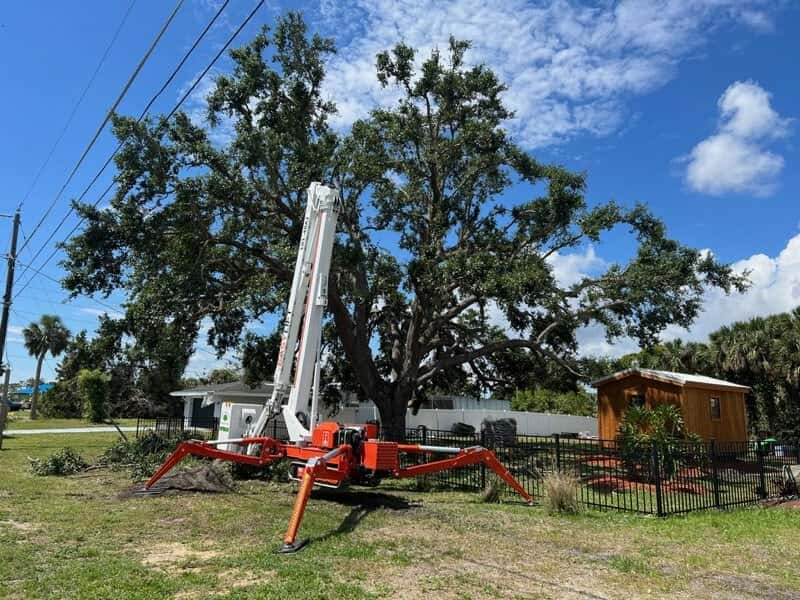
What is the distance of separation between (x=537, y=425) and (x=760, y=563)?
115ft

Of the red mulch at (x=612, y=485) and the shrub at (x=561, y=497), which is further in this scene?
the red mulch at (x=612, y=485)

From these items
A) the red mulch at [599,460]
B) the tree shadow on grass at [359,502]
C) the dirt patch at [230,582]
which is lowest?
the dirt patch at [230,582]

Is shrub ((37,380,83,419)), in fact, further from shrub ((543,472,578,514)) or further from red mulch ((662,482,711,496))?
red mulch ((662,482,711,496))

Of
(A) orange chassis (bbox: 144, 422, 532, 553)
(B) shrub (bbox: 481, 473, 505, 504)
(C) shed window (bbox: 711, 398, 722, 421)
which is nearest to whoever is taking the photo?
(A) orange chassis (bbox: 144, 422, 532, 553)

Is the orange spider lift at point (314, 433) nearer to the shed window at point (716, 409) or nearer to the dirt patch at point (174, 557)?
the dirt patch at point (174, 557)

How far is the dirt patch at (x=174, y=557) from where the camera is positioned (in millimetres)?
6934

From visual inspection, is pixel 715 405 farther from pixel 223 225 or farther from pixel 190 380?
pixel 190 380

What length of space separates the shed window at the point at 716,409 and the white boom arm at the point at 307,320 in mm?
15804

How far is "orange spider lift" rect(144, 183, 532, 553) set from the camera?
11.2 metres

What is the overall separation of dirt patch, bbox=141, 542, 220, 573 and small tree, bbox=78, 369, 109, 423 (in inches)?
1494

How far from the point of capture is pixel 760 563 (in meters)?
7.86

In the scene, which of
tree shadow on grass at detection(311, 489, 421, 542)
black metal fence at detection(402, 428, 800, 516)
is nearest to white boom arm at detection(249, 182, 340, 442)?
tree shadow on grass at detection(311, 489, 421, 542)

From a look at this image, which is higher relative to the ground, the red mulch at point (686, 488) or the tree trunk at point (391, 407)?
the tree trunk at point (391, 407)

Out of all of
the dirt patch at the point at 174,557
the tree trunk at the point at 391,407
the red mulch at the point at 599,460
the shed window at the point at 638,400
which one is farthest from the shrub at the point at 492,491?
the shed window at the point at 638,400
